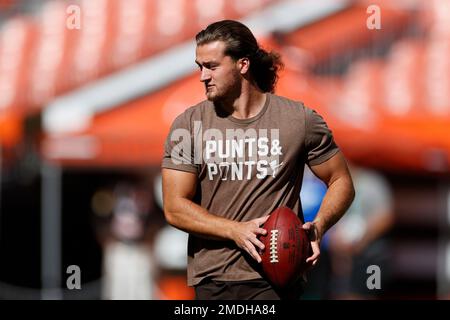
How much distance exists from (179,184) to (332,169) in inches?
21.2

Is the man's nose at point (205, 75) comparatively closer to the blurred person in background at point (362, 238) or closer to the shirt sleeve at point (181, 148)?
the shirt sleeve at point (181, 148)

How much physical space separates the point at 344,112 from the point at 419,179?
2.51ft

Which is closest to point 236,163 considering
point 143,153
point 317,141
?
point 317,141

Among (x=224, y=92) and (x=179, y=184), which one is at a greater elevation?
(x=224, y=92)

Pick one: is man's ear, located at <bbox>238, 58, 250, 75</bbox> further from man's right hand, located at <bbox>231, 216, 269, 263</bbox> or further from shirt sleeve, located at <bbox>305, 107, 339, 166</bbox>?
man's right hand, located at <bbox>231, 216, 269, 263</bbox>

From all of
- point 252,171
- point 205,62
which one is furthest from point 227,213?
point 205,62

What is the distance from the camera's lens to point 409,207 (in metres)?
8.62

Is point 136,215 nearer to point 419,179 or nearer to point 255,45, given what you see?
point 419,179

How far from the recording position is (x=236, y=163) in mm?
3695

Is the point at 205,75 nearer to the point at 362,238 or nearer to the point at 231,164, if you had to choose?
the point at 231,164

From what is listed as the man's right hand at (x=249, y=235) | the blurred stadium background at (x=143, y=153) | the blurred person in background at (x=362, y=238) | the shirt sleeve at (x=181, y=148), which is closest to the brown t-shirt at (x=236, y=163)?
the shirt sleeve at (x=181, y=148)

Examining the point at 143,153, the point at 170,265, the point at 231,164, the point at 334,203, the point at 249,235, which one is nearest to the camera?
the point at 249,235

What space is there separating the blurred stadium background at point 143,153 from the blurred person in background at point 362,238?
0.22 ft

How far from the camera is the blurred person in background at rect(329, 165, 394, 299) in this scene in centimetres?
844
